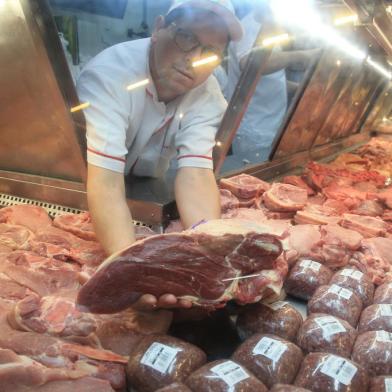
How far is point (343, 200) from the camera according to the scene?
443cm

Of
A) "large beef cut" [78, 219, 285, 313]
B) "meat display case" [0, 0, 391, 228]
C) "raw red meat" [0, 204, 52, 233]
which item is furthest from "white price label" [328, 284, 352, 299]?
"raw red meat" [0, 204, 52, 233]

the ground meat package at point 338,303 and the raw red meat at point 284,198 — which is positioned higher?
the ground meat package at point 338,303

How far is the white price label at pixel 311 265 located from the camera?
8.68 feet

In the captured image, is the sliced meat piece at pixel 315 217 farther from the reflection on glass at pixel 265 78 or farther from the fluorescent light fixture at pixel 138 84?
the fluorescent light fixture at pixel 138 84

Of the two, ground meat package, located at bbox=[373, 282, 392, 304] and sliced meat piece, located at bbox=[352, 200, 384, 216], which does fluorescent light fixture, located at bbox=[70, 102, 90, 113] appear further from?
sliced meat piece, located at bbox=[352, 200, 384, 216]

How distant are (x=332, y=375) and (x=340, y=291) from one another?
2.43 feet

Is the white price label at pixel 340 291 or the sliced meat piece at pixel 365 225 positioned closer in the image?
the white price label at pixel 340 291

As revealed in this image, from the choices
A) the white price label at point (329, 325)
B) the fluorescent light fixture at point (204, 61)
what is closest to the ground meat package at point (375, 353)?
the white price label at point (329, 325)

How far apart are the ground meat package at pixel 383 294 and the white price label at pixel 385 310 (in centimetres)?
12

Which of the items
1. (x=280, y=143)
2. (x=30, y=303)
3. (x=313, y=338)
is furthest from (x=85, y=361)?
(x=280, y=143)

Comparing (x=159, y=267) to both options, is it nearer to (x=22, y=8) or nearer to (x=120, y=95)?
(x=120, y=95)

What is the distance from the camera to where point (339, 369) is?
68.7 inches

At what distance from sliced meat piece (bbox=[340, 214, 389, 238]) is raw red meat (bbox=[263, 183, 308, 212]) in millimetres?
414

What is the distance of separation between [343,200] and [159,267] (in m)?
3.02
